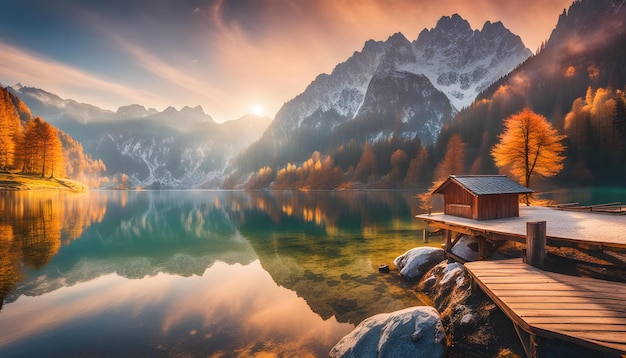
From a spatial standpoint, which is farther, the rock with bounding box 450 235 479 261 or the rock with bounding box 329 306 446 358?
the rock with bounding box 450 235 479 261

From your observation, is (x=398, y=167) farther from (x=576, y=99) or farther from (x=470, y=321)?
(x=470, y=321)

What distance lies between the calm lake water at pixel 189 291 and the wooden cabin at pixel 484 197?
5.49 meters

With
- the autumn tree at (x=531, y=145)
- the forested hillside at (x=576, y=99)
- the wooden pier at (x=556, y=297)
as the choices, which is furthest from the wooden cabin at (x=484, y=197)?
the forested hillside at (x=576, y=99)

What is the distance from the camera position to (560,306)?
8.49 m

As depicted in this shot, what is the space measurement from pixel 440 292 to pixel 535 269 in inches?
179

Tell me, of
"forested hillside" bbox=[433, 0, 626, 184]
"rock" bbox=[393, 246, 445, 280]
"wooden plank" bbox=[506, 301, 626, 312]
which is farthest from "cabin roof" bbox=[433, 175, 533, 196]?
"forested hillside" bbox=[433, 0, 626, 184]

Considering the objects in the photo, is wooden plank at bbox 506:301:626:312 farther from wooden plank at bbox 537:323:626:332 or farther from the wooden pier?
wooden plank at bbox 537:323:626:332

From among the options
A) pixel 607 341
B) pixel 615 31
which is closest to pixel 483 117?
pixel 615 31

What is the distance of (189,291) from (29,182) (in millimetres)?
→ 91370

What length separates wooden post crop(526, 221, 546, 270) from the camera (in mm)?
12266

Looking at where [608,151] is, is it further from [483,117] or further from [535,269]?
[535,269]

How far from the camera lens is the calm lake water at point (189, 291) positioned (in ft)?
39.5

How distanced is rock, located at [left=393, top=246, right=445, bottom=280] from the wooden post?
23.7 feet

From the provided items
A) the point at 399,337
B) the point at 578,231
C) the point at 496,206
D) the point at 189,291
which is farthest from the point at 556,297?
the point at 189,291
